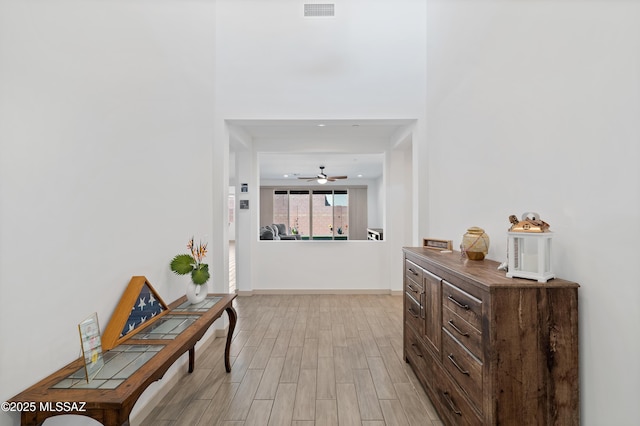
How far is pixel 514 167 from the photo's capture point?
71.7 inches

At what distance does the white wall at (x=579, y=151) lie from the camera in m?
1.14

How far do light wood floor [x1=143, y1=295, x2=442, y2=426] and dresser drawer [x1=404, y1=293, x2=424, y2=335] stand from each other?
0.43m

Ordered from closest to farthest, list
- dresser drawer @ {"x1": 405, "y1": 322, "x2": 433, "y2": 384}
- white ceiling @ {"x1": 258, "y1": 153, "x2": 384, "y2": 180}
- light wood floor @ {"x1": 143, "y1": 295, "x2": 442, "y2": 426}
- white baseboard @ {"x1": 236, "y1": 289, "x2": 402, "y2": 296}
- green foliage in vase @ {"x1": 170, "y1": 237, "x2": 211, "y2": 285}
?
light wood floor @ {"x1": 143, "y1": 295, "x2": 442, "y2": 426} → dresser drawer @ {"x1": 405, "y1": 322, "x2": 433, "y2": 384} → green foliage in vase @ {"x1": 170, "y1": 237, "x2": 211, "y2": 285} → white baseboard @ {"x1": 236, "y1": 289, "x2": 402, "y2": 296} → white ceiling @ {"x1": 258, "y1": 153, "x2": 384, "y2": 180}

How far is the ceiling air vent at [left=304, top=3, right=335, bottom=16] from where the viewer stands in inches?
132

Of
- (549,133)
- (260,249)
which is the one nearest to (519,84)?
(549,133)

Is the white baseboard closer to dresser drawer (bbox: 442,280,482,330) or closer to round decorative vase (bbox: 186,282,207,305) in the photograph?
round decorative vase (bbox: 186,282,207,305)

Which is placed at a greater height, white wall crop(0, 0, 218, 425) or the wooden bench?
white wall crop(0, 0, 218, 425)

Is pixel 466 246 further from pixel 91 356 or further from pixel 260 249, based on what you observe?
pixel 260 249

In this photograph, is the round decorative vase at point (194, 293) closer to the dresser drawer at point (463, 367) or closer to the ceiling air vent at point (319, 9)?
the dresser drawer at point (463, 367)

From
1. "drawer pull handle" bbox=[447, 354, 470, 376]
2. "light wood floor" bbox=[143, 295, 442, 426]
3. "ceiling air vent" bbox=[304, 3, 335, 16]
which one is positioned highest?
"ceiling air vent" bbox=[304, 3, 335, 16]

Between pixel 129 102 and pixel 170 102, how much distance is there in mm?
565

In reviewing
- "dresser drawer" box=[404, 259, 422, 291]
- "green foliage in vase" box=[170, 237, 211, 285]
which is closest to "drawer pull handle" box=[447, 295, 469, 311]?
"dresser drawer" box=[404, 259, 422, 291]

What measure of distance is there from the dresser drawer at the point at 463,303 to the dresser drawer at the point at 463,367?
0.18 meters

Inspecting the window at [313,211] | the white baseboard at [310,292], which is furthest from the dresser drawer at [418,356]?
the window at [313,211]
